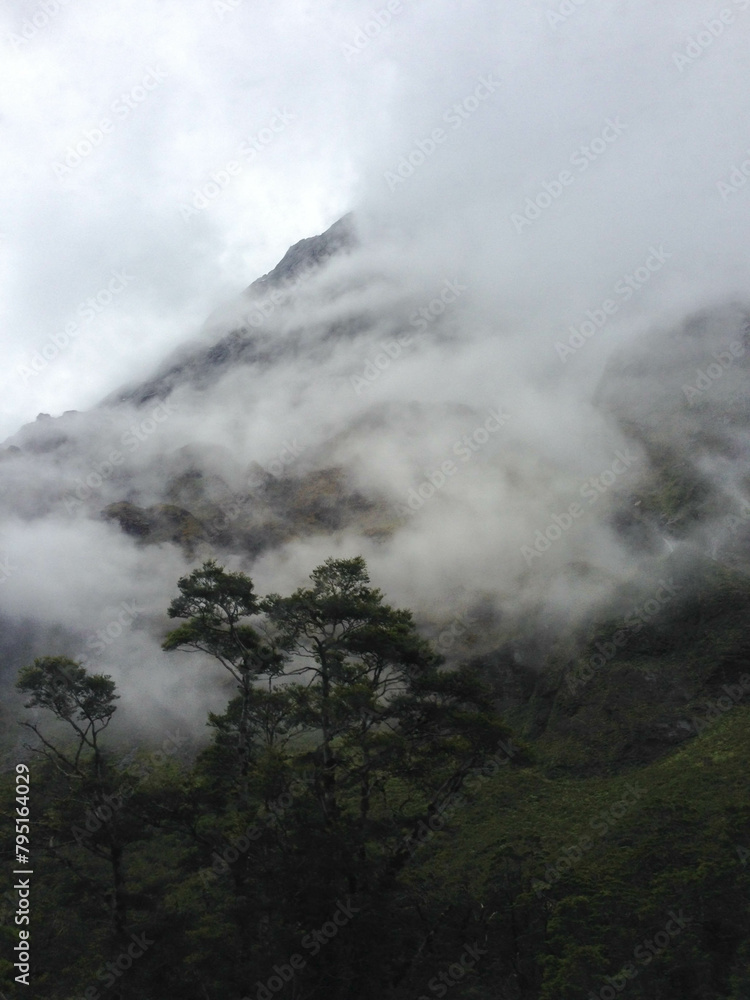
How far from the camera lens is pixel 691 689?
48.7m

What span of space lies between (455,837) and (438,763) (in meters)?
16.2

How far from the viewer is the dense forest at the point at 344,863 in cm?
2409

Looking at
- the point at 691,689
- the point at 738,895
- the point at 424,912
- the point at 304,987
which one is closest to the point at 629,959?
the point at 738,895

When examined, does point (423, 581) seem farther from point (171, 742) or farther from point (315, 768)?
point (315, 768)
